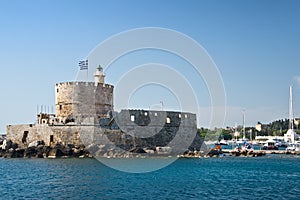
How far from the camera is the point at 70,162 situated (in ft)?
59.1

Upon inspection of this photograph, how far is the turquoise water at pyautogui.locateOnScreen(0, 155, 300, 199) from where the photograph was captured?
33.7 ft

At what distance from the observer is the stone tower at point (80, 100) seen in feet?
72.5

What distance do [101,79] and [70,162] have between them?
6.72 metres

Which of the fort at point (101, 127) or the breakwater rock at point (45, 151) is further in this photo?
the fort at point (101, 127)

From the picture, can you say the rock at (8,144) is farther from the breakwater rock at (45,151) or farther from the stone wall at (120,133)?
the breakwater rock at (45,151)

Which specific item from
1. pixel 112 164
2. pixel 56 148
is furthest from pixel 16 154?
pixel 112 164

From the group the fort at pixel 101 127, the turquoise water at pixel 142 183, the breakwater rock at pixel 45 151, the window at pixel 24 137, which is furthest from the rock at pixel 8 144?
the turquoise water at pixel 142 183

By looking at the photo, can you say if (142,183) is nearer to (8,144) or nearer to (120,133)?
(120,133)

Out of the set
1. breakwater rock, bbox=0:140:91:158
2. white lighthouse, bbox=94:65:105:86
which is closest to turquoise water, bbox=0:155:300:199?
breakwater rock, bbox=0:140:91:158

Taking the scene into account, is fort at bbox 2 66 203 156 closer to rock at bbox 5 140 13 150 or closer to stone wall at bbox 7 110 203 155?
stone wall at bbox 7 110 203 155

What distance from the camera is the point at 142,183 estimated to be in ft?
40.3

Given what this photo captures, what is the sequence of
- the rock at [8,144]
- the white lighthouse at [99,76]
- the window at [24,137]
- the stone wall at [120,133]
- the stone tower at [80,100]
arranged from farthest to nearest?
the white lighthouse at [99,76], the rock at [8,144], the stone tower at [80,100], the window at [24,137], the stone wall at [120,133]

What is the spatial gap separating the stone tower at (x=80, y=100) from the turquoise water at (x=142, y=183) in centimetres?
502

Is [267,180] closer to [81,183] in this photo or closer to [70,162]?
[81,183]
